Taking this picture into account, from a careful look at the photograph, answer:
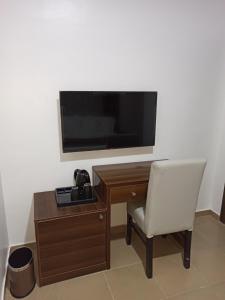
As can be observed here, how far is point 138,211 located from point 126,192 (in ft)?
0.83

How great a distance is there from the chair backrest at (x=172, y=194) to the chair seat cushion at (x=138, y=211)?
0.09 m

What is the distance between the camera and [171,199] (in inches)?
67.4

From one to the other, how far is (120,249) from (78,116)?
132cm

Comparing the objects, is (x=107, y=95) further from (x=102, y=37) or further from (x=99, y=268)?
(x=99, y=268)

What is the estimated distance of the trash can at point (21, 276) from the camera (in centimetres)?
164

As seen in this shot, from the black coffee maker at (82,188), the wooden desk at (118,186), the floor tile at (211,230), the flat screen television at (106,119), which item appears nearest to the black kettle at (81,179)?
the black coffee maker at (82,188)

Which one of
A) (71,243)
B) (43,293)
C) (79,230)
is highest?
(79,230)

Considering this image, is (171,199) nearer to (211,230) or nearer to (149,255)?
(149,255)

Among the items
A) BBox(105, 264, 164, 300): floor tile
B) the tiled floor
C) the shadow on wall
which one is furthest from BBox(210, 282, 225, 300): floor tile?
the shadow on wall

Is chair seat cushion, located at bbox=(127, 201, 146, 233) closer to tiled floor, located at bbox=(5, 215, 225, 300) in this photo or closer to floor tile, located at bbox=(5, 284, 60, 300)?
tiled floor, located at bbox=(5, 215, 225, 300)

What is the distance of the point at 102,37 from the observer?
1.93 metres

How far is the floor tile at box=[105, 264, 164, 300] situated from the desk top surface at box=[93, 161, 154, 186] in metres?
0.78

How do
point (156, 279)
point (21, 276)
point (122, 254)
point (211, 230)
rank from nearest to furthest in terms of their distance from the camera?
point (21, 276) < point (156, 279) < point (122, 254) < point (211, 230)

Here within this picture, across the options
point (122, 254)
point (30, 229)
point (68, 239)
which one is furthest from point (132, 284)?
point (30, 229)
